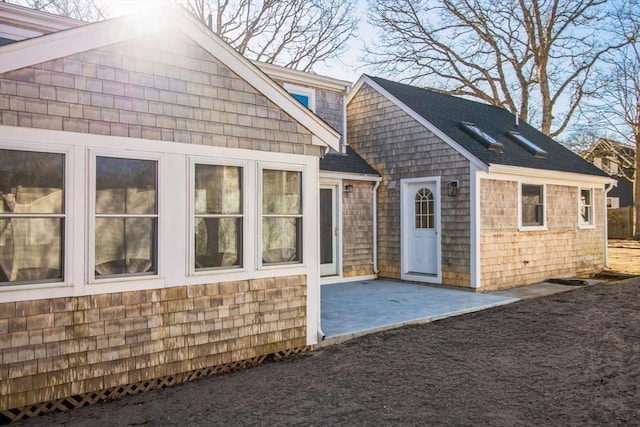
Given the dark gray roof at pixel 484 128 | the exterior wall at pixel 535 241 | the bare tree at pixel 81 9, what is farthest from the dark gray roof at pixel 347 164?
the bare tree at pixel 81 9

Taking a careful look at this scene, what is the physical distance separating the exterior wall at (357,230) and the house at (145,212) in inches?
203

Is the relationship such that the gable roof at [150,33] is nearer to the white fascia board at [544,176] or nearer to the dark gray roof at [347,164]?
the dark gray roof at [347,164]

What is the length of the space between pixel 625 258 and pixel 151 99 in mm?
16442

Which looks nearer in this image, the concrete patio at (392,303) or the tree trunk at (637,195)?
the concrete patio at (392,303)

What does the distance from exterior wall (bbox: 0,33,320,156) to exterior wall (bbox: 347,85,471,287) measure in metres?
5.19

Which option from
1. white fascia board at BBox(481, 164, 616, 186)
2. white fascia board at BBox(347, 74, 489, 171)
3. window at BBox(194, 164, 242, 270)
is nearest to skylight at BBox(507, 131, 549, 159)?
white fascia board at BBox(481, 164, 616, 186)

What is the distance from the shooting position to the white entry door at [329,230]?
10.7m

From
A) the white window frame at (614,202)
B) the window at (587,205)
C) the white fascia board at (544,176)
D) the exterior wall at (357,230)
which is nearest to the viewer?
the white fascia board at (544,176)

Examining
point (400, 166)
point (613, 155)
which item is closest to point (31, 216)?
point (400, 166)

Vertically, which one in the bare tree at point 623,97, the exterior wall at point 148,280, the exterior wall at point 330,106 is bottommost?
the exterior wall at point 148,280

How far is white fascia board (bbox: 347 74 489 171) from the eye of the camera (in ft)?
32.0

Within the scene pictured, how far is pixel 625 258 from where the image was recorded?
53.4 ft

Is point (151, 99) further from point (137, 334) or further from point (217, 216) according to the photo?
point (137, 334)

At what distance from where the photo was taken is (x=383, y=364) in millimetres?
5430
